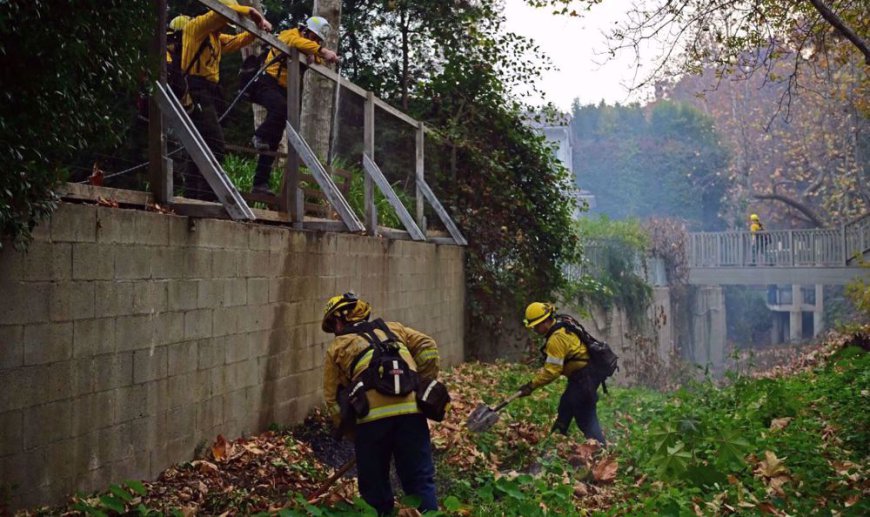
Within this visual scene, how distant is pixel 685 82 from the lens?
7619 centimetres

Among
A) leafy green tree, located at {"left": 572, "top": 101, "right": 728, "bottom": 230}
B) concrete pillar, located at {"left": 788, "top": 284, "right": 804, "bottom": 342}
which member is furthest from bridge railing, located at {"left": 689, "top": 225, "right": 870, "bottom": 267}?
leafy green tree, located at {"left": 572, "top": 101, "right": 728, "bottom": 230}

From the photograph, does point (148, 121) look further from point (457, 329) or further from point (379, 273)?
point (457, 329)

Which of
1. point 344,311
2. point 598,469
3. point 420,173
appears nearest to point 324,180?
point 344,311

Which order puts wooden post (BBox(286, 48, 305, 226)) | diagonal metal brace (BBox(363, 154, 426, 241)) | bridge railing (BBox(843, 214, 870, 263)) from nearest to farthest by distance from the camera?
wooden post (BBox(286, 48, 305, 226))
diagonal metal brace (BBox(363, 154, 426, 241))
bridge railing (BBox(843, 214, 870, 263))

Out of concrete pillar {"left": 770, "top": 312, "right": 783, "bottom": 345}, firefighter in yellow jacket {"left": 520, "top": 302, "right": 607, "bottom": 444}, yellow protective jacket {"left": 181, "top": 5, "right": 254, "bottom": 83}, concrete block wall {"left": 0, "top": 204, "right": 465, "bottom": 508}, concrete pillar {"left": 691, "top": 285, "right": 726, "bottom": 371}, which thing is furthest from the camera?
concrete pillar {"left": 770, "top": 312, "right": 783, "bottom": 345}

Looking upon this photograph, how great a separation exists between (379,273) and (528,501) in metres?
5.74

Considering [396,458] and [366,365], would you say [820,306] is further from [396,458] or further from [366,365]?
[366,365]

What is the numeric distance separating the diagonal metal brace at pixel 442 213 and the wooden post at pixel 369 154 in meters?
2.39

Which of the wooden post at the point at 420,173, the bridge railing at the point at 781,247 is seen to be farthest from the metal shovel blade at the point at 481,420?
the bridge railing at the point at 781,247

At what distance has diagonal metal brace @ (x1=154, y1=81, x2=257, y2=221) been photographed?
743cm

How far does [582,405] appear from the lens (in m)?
10.2

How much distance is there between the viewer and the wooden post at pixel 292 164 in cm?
967

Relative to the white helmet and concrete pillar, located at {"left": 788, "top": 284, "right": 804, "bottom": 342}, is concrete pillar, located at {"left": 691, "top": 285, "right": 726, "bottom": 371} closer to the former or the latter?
concrete pillar, located at {"left": 788, "top": 284, "right": 804, "bottom": 342}

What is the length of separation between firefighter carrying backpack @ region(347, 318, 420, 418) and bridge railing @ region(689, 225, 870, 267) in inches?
968
